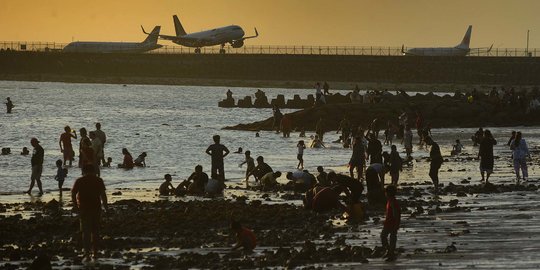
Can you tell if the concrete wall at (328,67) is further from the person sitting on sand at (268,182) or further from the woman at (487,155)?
the person sitting on sand at (268,182)

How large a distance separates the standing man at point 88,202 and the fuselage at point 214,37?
6087 inches

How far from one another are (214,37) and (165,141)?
115 meters

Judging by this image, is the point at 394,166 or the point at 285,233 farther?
the point at 394,166

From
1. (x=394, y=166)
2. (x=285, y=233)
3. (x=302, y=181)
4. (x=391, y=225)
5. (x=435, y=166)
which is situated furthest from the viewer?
(x=394, y=166)

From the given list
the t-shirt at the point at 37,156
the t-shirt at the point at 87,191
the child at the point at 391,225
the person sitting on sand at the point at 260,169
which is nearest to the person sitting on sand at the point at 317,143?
the person sitting on sand at the point at 260,169

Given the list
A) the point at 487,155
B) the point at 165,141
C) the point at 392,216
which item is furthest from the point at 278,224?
the point at 165,141

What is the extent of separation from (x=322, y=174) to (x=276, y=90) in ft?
503

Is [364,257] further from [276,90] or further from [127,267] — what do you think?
[276,90]

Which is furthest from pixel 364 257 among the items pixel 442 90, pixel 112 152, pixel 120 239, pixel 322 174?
pixel 442 90

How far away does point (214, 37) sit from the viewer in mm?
178625

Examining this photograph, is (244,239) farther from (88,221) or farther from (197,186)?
(197,186)

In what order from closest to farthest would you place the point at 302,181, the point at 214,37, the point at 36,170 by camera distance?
the point at 302,181 < the point at 36,170 < the point at 214,37

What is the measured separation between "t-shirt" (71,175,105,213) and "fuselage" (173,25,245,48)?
155m

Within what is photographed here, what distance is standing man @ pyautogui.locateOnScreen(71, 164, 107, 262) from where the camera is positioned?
2056 centimetres
